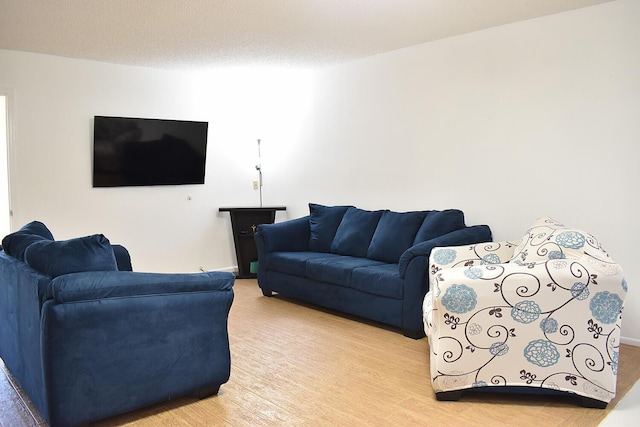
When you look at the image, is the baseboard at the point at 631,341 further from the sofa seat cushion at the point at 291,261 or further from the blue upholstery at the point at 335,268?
the sofa seat cushion at the point at 291,261

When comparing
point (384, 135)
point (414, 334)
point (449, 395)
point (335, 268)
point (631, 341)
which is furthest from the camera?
point (384, 135)

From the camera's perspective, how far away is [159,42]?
4922 millimetres

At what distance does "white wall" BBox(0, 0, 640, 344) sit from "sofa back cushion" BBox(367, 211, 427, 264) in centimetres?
35

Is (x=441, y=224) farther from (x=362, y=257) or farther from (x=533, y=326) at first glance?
(x=533, y=326)

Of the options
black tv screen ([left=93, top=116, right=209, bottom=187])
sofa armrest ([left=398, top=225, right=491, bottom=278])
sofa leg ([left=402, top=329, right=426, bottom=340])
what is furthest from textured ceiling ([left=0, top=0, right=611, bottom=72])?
sofa leg ([left=402, top=329, right=426, bottom=340])

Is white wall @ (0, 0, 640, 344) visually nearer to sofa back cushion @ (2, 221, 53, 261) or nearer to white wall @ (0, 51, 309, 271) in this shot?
white wall @ (0, 51, 309, 271)

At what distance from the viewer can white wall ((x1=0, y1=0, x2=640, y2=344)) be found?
400 centimetres

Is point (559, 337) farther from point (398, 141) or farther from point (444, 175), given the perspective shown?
point (398, 141)

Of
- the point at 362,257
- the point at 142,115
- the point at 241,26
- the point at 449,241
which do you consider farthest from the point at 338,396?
the point at 142,115

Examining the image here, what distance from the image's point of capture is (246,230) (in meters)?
6.54

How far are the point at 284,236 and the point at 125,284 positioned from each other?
2.95 m

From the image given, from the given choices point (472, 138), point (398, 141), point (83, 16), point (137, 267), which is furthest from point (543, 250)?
point (137, 267)

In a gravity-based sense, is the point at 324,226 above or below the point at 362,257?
above

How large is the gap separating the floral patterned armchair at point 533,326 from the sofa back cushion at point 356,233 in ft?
7.17
